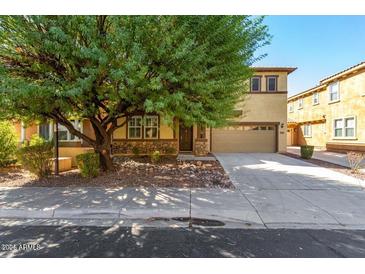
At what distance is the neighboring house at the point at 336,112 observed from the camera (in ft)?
57.1

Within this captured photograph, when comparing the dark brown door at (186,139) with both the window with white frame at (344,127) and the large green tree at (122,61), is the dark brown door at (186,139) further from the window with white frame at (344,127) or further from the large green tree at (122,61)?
the window with white frame at (344,127)

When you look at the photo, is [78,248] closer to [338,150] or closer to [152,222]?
[152,222]

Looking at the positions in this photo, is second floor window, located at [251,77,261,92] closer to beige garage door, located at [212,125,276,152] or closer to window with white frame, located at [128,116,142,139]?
beige garage door, located at [212,125,276,152]

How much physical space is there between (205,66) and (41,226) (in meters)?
5.40

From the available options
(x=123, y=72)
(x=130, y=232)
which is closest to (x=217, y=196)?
(x=130, y=232)

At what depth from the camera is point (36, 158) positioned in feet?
28.3

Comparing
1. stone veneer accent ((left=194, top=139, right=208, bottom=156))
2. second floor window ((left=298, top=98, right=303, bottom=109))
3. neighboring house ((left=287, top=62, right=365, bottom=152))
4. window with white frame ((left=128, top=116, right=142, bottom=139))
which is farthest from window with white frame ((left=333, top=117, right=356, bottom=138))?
window with white frame ((left=128, top=116, right=142, bottom=139))

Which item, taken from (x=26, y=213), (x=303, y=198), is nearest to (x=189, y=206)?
(x=303, y=198)

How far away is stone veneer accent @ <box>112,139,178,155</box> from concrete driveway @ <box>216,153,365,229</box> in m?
6.38

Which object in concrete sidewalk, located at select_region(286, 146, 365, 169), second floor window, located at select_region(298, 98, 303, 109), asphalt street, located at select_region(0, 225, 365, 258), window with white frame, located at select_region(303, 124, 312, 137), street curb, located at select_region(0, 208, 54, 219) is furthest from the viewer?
second floor window, located at select_region(298, 98, 303, 109)

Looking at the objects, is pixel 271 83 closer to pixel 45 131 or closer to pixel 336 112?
pixel 336 112

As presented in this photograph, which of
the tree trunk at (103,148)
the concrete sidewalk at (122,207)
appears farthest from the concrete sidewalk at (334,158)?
the tree trunk at (103,148)

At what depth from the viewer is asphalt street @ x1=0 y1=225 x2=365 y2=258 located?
3.70 metres

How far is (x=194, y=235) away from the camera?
14.3ft
